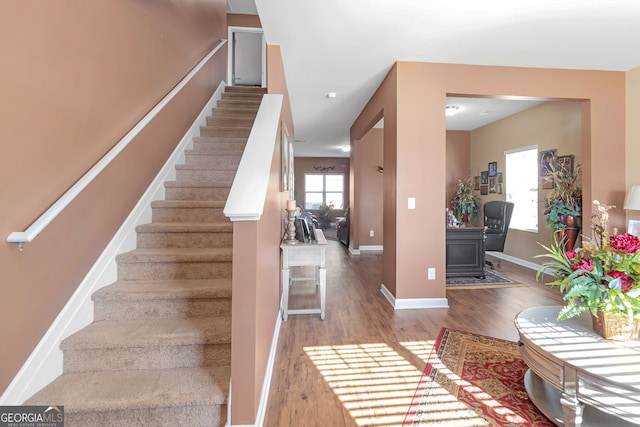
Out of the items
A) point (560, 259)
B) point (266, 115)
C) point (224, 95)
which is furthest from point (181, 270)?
point (224, 95)

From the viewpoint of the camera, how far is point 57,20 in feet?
4.87

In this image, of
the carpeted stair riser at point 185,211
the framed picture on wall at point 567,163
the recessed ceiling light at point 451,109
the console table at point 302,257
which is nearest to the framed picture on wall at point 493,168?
the framed picture on wall at point 567,163

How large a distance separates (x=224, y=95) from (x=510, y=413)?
4.95 metres

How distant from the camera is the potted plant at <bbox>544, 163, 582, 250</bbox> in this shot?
348cm

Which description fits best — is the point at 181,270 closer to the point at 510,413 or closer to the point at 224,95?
the point at 510,413

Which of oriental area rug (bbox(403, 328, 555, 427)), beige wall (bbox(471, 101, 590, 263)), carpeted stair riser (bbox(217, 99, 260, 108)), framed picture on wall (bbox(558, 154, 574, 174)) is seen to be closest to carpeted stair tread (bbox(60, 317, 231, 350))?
oriental area rug (bbox(403, 328, 555, 427))

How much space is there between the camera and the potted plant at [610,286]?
4.42 ft

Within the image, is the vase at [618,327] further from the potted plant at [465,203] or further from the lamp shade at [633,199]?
the potted plant at [465,203]

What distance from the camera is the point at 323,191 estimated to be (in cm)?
1092

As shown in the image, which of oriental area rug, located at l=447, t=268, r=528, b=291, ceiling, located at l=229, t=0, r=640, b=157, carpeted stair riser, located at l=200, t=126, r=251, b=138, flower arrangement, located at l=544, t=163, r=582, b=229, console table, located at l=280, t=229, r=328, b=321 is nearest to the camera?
ceiling, located at l=229, t=0, r=640, b=157

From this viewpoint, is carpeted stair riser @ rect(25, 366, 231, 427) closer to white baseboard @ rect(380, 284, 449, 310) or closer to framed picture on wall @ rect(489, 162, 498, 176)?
white baseboard @ rect(380, 284, 449, 310)

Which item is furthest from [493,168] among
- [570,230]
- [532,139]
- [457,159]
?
[570,230]

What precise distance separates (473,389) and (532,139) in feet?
15.6

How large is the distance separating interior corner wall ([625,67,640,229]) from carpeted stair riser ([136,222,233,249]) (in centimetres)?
449
